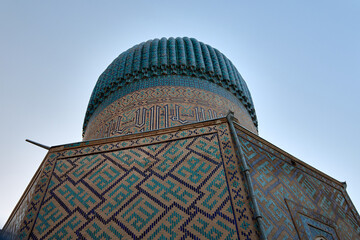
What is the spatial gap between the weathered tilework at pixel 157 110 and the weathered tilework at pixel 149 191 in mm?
1328

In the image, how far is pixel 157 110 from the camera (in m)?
4.21

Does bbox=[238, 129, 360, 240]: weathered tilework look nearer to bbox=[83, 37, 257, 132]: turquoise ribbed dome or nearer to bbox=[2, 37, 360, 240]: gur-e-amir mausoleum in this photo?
bbox=[2, 37, 360, 240]: gur-e-amir mausoleum

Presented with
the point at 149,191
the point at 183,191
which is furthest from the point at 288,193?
the point at 149,191

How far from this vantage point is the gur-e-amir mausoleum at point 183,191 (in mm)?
2033

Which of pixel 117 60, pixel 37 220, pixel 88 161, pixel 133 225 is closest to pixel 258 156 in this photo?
pixel 133 225

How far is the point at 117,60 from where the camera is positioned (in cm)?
551

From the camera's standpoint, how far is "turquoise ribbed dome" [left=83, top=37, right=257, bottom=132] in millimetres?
4805

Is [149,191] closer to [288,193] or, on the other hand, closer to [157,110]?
[288,193]

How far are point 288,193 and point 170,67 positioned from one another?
114 inches

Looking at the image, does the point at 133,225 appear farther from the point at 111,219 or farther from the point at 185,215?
the point at 185,215

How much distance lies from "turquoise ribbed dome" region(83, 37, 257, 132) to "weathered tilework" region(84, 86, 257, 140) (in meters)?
0.34

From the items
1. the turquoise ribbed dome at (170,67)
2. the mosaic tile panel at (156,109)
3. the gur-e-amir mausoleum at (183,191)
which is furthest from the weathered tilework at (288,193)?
the turquoise ribbed dome at (170,67)

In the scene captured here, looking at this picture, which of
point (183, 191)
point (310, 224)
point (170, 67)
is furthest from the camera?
point (170, 67)

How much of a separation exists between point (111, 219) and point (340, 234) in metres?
1.99
